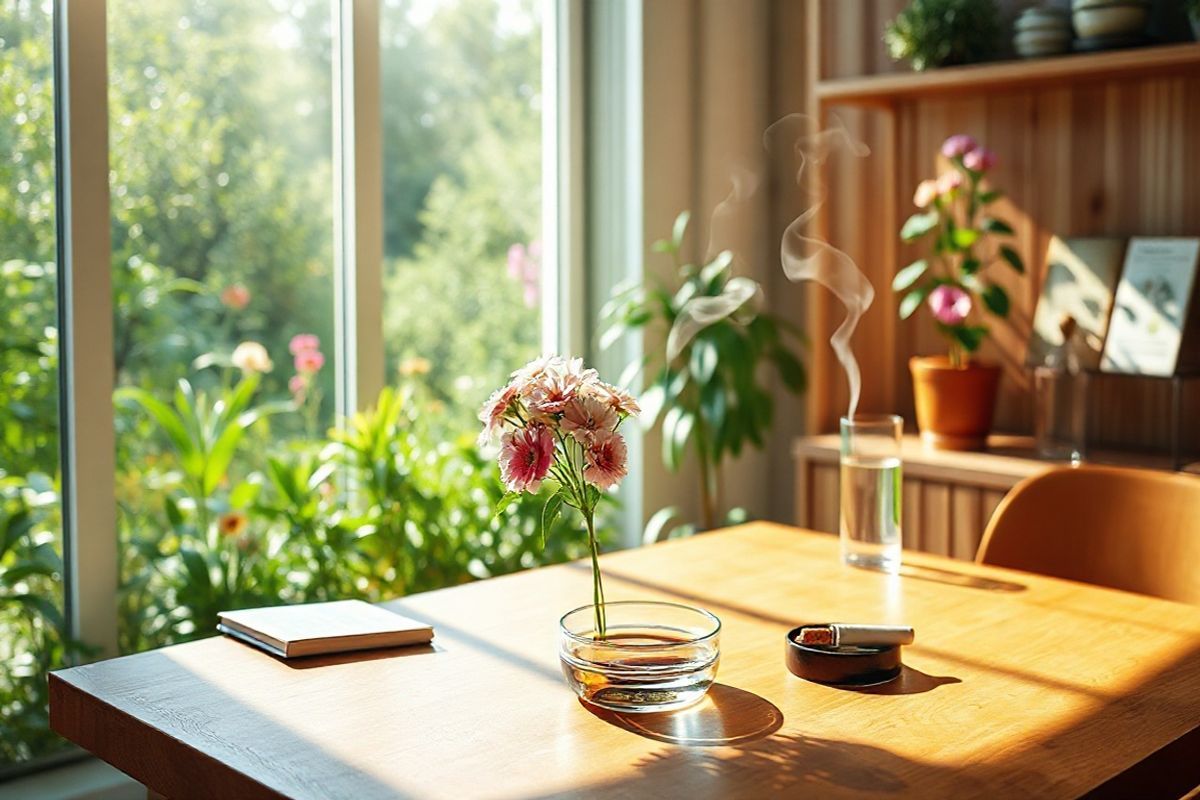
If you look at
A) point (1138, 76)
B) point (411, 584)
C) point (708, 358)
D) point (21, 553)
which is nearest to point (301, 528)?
point (411, 584)

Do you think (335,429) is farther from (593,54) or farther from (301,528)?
(593,54)

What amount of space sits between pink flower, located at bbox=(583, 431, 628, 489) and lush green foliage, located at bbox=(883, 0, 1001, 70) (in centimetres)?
196

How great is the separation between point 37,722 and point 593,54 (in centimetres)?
231

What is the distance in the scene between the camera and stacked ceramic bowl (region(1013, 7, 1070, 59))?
287cm

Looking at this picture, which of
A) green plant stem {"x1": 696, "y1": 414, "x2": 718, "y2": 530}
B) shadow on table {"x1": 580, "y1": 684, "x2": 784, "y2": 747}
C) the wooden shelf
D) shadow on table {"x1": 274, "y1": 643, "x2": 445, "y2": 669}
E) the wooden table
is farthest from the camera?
green plant stem {"x1": 696, "y1": 414, "x2": 718, "y2": 530}

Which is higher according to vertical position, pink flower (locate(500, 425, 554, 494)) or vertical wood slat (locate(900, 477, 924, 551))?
pink flower (locate(500, 425, 554, 494))

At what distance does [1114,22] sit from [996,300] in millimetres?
651

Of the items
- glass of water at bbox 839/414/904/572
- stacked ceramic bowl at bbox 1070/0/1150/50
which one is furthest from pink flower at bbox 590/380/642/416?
stacked ceramic bowl at bbox 1070/0/1150/50

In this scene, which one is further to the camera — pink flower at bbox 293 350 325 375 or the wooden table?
pink flower at bbox 293 350 325 375

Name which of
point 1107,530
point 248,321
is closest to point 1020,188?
point 1107,530

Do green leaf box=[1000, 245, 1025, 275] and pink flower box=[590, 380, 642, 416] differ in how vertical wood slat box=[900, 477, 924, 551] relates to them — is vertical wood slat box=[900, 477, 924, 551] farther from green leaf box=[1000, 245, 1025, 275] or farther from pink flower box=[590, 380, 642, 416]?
pink flower box=[590, 380, 642, 416]

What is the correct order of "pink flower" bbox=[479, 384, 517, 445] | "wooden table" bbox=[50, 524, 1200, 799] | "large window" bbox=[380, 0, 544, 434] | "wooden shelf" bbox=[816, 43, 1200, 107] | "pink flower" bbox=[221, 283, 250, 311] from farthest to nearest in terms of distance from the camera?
"large window" bbox=[380, 0, 544, 434], "pink flower" bbox=[221, 283, 250, 311], "wooden shelf" bbox=[816, 43, 1200, 107], "pink flower" bbox=[479, 384, 517, 445], "wooden table" bbox=[50, 524, 1200, 799]

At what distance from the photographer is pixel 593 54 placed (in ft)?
12.3

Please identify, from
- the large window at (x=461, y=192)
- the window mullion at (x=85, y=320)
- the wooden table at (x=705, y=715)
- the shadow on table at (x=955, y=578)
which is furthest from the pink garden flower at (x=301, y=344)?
the shadow on table at (x=955, y=578)
